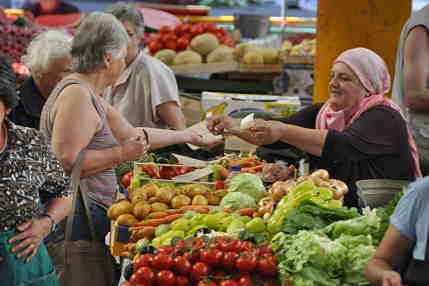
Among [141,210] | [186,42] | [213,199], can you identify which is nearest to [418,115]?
[213,199]

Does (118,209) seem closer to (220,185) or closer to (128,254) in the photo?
(128,254)

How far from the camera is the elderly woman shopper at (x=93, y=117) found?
13.5 ft

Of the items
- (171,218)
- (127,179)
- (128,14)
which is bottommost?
(127,179)

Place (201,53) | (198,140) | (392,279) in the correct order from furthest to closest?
(201,53) < (198,140) < (392,279)

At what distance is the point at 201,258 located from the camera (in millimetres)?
3230

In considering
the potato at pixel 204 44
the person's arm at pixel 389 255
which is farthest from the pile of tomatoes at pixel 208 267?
the potato at pixel 204 44

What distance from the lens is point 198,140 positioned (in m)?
5.43

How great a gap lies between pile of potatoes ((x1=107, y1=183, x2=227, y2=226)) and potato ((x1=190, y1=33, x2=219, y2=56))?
4229 mm

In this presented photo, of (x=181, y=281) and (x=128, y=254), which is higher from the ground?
(x=181, y=281)

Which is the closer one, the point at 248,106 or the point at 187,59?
the point at 248,106

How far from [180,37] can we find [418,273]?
6567mm

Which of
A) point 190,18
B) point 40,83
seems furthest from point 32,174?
point 190,18

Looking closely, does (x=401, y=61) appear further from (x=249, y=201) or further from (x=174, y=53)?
(x=174, y=53)

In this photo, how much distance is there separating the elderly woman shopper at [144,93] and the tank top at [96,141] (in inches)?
56.3
